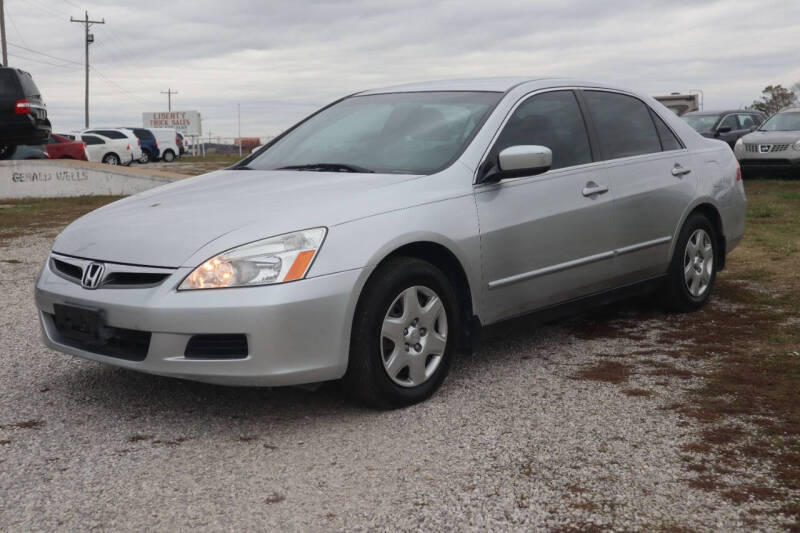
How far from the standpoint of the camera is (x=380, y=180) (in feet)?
14.3

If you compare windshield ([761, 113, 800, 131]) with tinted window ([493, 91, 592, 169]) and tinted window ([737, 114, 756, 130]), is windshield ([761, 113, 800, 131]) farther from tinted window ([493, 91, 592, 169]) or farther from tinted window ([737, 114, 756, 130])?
tinted window ([493, 91, 592, 169])

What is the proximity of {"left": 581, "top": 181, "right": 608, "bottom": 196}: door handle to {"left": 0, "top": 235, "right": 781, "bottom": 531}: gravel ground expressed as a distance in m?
0.88

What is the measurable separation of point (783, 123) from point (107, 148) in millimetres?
24730

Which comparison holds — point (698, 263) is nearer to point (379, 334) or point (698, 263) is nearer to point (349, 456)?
point (379, 334)

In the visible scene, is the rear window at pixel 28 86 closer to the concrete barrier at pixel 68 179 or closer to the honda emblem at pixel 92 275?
the concrete barrier at pixel 68 179

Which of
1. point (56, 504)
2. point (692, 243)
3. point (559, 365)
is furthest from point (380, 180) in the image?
point (692, 243)

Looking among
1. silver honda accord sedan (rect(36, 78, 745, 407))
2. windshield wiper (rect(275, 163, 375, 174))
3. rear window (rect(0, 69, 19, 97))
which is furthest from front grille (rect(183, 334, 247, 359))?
rear window (rect(0, 69, 19, 97))

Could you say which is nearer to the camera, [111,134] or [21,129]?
[21,129]

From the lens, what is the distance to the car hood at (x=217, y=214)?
3.86m

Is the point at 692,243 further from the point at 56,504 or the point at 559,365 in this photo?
the point at 56,504

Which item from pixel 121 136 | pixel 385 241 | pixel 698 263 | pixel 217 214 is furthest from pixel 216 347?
pixel 121 136

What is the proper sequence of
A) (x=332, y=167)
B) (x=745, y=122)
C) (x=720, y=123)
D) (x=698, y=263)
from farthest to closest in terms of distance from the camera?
1. (x=745, y=122)
2. (x=720, y=123)
3. (x=698, y=263)
4. (x=332, y=167)

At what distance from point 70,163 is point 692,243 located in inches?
631

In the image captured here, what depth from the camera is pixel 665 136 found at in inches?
240
